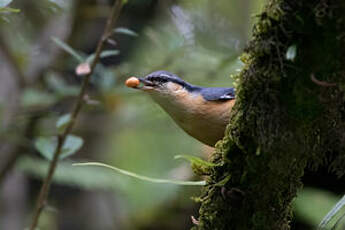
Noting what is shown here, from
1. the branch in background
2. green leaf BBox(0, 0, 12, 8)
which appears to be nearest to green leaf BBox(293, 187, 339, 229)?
the branch in background

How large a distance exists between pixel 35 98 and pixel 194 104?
2.54 m

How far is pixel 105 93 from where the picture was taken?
5273 mm

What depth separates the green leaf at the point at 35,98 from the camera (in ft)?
17.7

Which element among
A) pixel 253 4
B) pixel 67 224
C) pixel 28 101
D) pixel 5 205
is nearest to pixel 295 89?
pixel 28 101

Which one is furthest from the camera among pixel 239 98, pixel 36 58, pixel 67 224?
pixel 67 224

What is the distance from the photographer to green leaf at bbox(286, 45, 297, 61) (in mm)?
1863

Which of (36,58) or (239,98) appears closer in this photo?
(239,98)

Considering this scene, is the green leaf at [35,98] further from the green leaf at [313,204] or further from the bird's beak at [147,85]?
the green leaf at [313,204]

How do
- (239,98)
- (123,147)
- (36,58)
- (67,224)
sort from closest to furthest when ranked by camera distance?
(239,98), (36,58), (67,224), (123,147)

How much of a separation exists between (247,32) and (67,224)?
412 centimetres

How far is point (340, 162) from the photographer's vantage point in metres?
2.21

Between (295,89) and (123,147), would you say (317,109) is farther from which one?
(123,147)

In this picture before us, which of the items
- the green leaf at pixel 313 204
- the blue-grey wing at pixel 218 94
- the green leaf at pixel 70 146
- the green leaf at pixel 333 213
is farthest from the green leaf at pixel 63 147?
the green leaf at pixel 313 204

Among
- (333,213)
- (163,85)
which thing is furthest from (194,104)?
(333,213)
